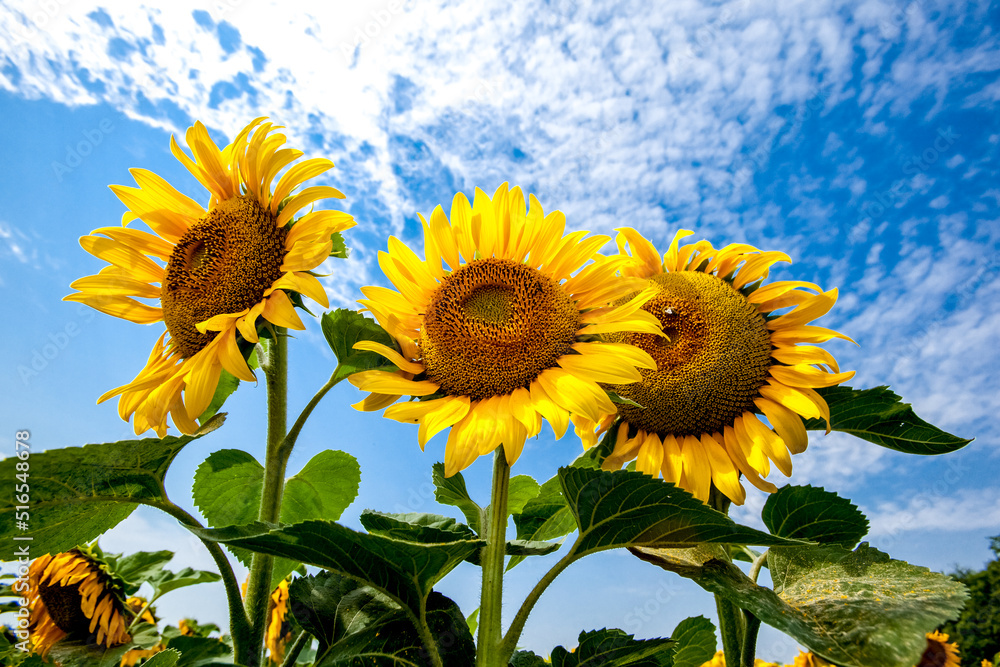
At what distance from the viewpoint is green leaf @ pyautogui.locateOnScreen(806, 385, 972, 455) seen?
1938 millimetres

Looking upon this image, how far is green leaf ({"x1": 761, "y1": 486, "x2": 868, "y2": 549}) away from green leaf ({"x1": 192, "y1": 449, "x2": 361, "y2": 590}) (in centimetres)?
132

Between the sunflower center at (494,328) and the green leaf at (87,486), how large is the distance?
714 mm

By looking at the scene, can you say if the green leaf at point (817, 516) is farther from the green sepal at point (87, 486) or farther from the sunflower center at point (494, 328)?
the green sepal at point (87, 486)

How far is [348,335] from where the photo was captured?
1.92 m

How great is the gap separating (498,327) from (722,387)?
77 cm

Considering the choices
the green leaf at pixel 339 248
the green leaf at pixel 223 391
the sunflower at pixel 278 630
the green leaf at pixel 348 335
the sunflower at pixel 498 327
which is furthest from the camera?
the sunflower at pixel 278 630

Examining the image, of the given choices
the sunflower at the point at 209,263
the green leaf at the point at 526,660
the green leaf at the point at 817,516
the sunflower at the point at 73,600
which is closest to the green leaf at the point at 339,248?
the sunflower at the point at 209,263

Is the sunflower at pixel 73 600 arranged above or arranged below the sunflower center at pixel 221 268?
below

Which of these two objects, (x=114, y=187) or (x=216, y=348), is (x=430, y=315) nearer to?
(x=216, y=348)

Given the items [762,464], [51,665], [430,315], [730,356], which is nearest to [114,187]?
[430,315]

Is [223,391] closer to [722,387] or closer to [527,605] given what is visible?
[527,605]

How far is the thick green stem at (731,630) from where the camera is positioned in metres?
1.93

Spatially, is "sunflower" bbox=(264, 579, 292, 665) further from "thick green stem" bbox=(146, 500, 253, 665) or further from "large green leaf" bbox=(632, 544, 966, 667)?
"large green leaf" bbox=(632, 544, 966, 667)

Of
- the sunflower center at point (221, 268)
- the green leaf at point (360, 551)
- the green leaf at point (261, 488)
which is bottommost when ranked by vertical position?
the green leaf at point (360, 551)
